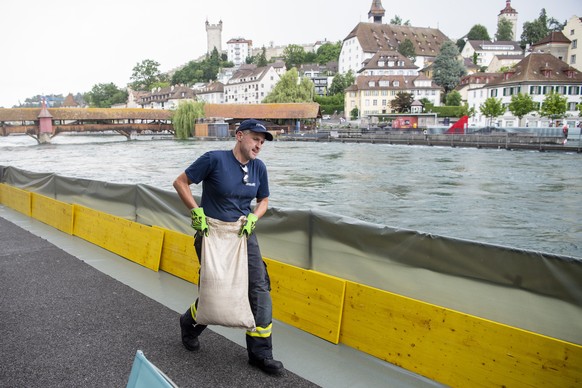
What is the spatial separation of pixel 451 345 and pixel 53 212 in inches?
365

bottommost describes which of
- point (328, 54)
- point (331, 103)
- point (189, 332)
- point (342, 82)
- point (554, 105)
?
point (189, 332)

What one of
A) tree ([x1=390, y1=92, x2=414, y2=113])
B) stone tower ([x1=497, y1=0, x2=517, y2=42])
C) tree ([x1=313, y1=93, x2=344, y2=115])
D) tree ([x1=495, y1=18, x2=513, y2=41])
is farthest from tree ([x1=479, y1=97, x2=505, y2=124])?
stone tower ([x1=497, y1=0, x2=517, y2=42])

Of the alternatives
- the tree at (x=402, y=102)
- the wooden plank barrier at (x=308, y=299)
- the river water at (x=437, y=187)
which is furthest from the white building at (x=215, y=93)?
the wooden plank barrier at (x=308, y=299)

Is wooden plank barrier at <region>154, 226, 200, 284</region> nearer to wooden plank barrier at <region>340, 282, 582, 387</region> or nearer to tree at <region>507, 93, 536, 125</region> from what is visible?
wooden plank barrier at <region>340, 282, 582, 387</region>

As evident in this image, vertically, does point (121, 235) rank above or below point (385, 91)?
below

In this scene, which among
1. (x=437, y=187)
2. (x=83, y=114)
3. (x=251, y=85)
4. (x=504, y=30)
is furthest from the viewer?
(x=504, y=30)

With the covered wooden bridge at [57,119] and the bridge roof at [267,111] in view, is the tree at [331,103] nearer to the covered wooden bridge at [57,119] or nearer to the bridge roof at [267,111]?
the bridge roof at [267,111]

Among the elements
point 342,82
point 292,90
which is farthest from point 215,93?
point 292,90

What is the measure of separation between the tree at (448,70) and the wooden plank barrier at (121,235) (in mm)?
118204

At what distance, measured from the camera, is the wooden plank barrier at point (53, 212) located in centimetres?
1013

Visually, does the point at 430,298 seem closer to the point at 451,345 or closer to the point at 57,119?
the point at 451,345

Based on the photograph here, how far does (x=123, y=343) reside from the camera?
4.81 metres

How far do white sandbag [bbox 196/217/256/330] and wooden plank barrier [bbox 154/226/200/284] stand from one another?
8.16ft

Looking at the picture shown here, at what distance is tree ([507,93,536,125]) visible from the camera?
71.4 m
